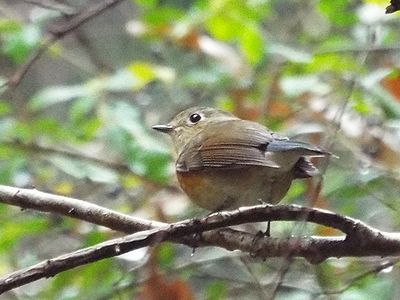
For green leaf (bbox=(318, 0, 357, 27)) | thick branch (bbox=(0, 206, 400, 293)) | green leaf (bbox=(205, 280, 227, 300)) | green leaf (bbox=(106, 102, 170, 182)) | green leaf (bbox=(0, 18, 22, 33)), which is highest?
green leaf (bbox=(0, 18, 22, 33))

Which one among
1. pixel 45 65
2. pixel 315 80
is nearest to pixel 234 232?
pixel 315 80

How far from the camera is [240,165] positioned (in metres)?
2.62

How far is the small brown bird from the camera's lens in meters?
2.52

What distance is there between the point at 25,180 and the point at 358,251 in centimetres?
246

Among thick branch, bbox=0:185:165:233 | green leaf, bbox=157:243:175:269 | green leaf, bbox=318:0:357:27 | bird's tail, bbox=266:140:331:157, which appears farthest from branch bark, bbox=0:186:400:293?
green leaf, bbox=318:0:357:27

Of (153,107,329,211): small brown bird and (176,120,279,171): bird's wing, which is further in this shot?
(176,120,279,171): bird's wing

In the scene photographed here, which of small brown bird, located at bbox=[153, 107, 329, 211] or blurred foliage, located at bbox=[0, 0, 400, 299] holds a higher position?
blurred foliage, located at bbox=[0, 0, 400, 299]

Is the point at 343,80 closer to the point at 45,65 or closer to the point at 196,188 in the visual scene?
the point at 196,188

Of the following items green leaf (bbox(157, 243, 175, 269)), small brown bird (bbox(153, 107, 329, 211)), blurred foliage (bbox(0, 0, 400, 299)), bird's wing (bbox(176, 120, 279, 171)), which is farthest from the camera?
green leaf (bbox(157, 243, 175, 269))

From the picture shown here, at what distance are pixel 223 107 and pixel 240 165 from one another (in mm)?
1465

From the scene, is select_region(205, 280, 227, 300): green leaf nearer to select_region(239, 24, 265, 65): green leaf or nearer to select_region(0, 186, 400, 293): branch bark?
select_region(239, 24, 265, 65): green leaf

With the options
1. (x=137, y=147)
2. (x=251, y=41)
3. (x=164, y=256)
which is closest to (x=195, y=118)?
(x=137, y=147)

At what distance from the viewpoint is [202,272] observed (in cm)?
374

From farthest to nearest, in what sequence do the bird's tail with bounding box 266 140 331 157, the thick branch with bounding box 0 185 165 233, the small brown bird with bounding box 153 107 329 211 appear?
1. the small brown bird with bounding box 153 107 329 211
2. the bird's tail with bounding box 266 140 331 157
3. the thick branch with bounding box 0 185 165 233
